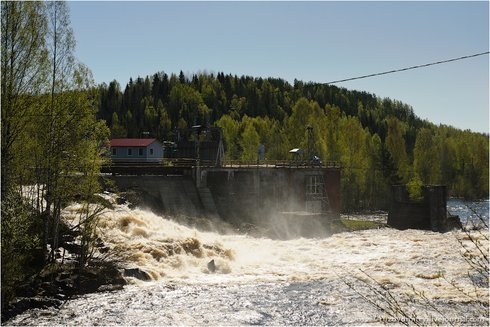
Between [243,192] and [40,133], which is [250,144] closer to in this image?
[243,192]

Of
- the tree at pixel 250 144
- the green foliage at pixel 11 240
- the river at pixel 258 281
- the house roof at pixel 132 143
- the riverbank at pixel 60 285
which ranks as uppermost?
the tree at pixel 250 144

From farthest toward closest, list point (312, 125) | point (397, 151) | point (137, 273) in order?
point (397, 151)
point (312, 125)
point (137, 273)

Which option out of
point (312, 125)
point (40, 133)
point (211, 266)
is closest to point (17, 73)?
point (40, 133)

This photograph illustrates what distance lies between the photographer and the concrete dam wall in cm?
4109

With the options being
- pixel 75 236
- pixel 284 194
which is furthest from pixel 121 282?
pixel 284 194

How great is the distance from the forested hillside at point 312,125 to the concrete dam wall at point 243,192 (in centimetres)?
1221

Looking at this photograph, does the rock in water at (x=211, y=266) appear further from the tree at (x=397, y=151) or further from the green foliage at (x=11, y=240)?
the tree at (x=397, y=151)

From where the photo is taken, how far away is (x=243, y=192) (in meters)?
46.8

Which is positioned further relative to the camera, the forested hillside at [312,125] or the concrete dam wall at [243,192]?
the forested hillside at [312,125]

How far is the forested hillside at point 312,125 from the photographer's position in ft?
260

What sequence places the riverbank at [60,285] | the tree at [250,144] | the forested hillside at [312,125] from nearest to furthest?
the riverbank at [60,285]
the forested hillside at [312,125]
the tree at [250,144]

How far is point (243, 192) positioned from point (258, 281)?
2060 cm

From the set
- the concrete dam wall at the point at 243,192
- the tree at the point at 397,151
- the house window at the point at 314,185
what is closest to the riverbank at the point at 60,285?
the concrete dam wall at the point at 243,192

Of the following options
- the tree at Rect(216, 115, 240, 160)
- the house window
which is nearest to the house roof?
the house window
